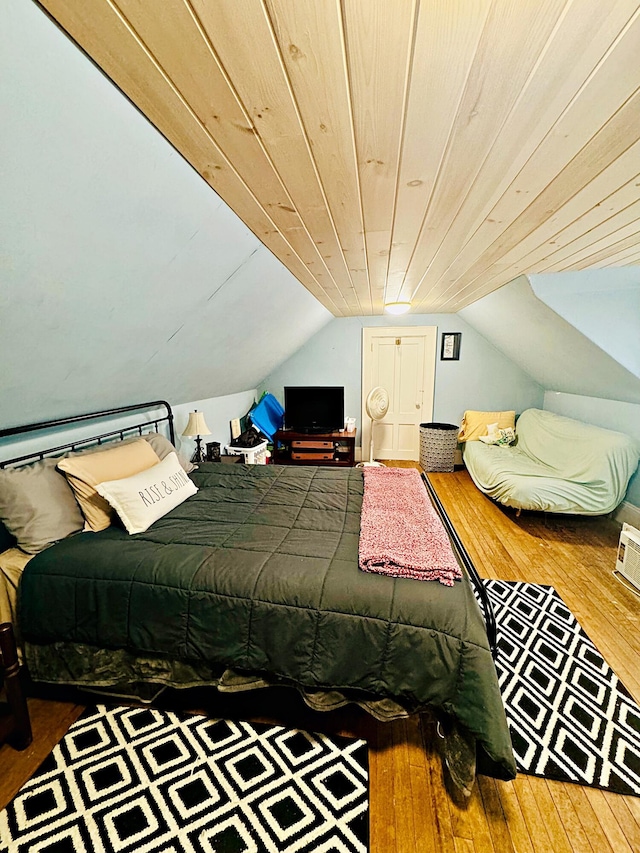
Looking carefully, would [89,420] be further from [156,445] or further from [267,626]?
[267,626]

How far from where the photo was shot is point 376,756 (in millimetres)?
1470

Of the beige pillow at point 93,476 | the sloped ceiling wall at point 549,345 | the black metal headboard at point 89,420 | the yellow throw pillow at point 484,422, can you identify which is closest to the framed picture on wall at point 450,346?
the sloped ceiling wall at point 549,345

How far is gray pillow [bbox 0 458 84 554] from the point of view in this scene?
1698mm

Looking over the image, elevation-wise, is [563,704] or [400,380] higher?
[400,380]

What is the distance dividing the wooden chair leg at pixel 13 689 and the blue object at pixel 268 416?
344cm

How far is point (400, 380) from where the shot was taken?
17.4ft

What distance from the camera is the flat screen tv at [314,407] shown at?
197 inches

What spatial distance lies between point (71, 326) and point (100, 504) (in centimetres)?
95

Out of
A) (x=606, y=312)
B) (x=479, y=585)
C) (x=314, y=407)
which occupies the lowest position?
(x=479, y=585)

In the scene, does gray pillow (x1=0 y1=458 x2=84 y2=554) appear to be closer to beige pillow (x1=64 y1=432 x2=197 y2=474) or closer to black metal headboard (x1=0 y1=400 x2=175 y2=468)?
black metal headboard (x1=0 y1=400 x2=175 y2=468)

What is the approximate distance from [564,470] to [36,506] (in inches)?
166

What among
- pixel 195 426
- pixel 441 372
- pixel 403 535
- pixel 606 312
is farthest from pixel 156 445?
pixel 441 372

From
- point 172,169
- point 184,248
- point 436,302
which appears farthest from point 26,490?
point 436,302

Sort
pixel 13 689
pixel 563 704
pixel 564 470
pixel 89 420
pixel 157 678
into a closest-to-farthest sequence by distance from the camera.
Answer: pixel 13 689, pixel 157 678, pixel 563 704, pixel 89 420, pixel 564 470
